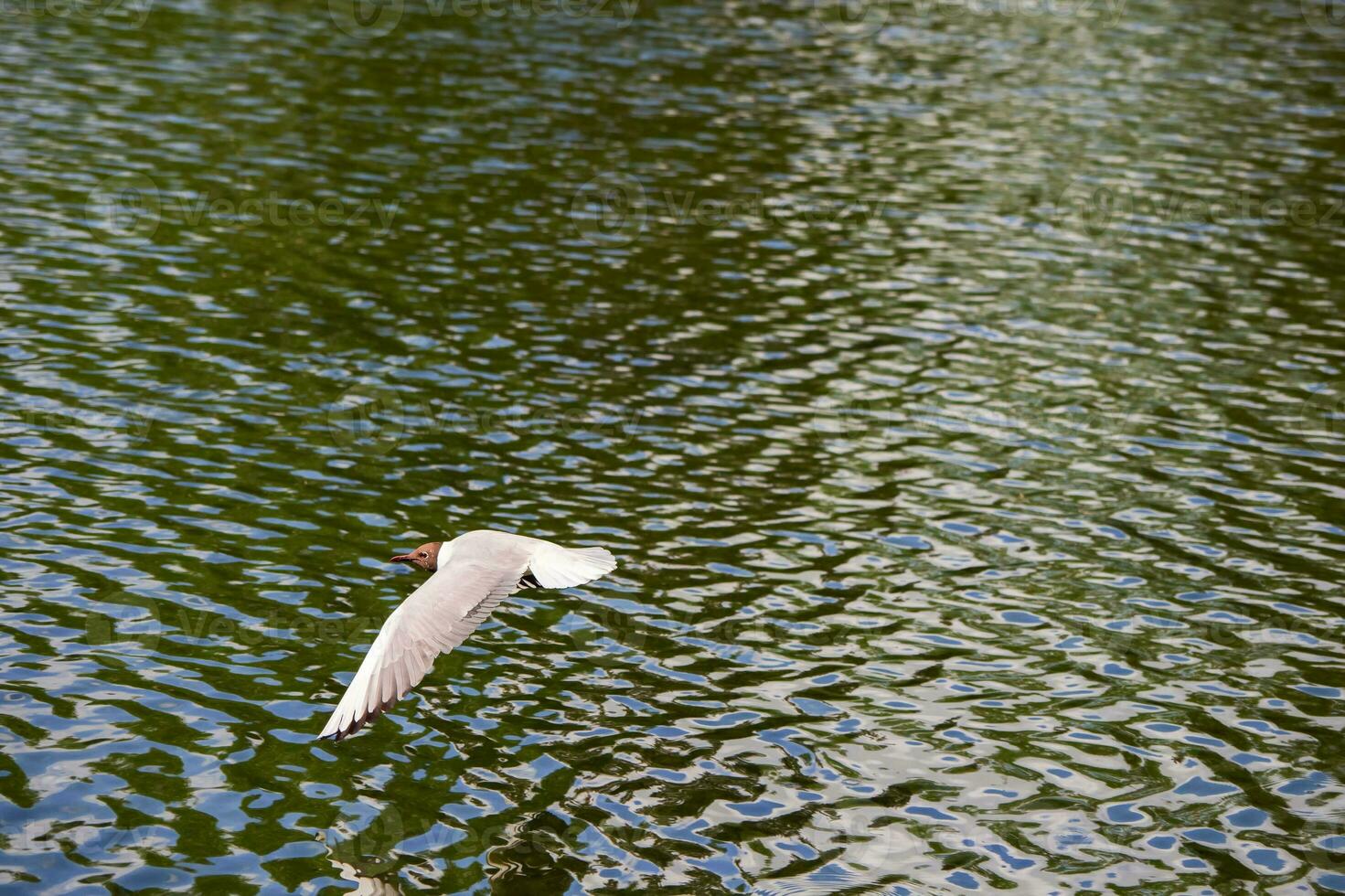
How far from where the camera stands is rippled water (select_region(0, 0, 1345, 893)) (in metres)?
12.9

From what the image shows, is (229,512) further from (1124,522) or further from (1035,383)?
(1035,383)

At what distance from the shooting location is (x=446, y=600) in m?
12.8

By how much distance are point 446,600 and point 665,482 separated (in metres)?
→ 7.50

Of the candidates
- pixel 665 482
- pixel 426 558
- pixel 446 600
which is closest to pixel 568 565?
pixel 446 600

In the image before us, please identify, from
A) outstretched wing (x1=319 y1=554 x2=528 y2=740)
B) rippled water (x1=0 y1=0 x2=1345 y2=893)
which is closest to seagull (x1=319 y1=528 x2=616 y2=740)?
outstretched wing (x1=319 y1=554 x2=528 y2=740)

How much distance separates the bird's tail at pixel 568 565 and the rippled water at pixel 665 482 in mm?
1684

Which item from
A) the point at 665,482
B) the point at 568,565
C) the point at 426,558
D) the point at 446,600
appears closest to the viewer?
the point at 446,600

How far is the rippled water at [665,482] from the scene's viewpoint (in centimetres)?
1286

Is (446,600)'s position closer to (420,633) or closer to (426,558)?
(420,633)

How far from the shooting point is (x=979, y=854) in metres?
12.5

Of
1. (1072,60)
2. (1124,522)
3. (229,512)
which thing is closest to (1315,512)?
(1124,522)

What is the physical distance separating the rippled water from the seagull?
145 centimetres

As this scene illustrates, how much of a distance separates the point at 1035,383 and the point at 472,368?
928cm

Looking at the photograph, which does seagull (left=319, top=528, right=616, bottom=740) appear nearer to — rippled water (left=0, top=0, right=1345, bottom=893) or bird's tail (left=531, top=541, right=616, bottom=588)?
bird's tail (left=531, top=541, right=616, bottom=588)
